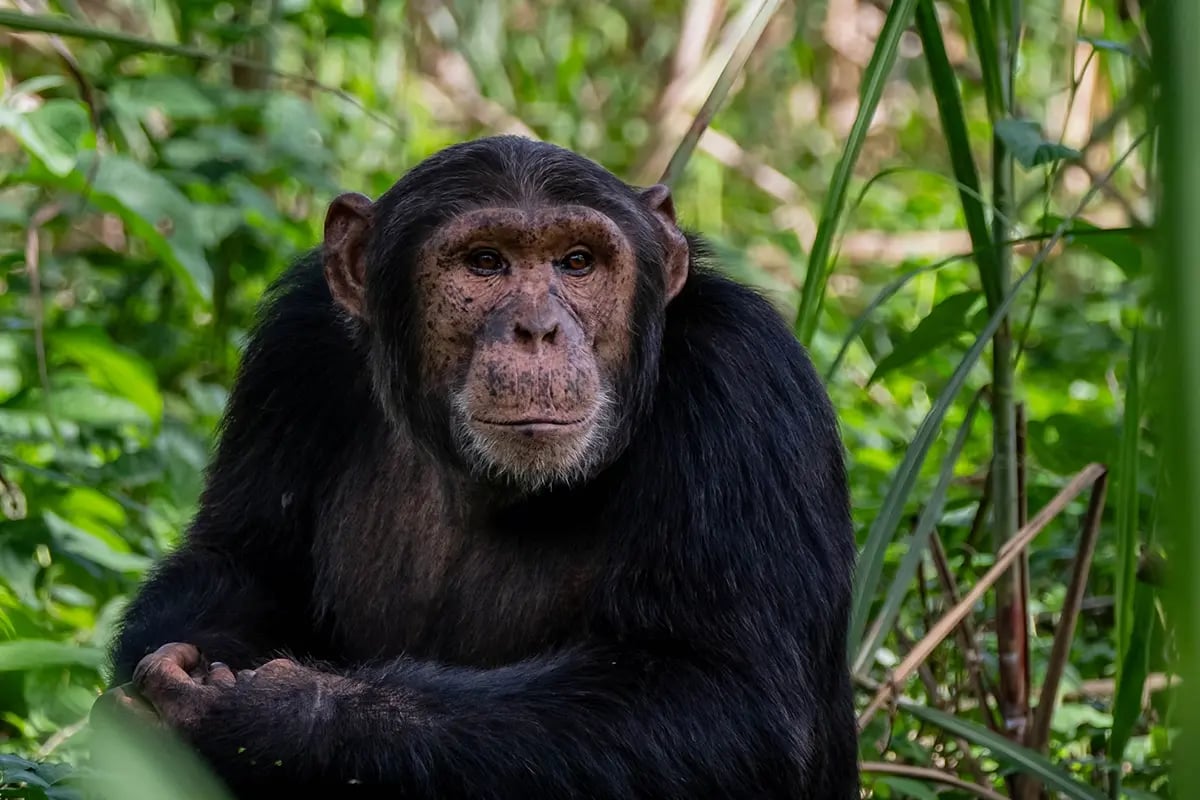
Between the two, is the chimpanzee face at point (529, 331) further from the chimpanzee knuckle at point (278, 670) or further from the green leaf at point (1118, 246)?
the green leaf at point (1118, 246)

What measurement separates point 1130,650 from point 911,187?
31.9 ft

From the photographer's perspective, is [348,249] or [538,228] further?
[348,249]

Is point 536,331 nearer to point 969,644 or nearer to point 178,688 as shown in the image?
point 178,688

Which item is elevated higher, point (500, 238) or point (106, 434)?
point (500, 238)

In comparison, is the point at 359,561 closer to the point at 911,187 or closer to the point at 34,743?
the point at 34,743

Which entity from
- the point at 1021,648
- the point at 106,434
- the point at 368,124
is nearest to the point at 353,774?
the point at 1021,648

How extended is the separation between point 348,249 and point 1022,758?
1870 mm

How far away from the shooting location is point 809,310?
342 centimetres

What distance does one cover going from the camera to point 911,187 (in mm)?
12531

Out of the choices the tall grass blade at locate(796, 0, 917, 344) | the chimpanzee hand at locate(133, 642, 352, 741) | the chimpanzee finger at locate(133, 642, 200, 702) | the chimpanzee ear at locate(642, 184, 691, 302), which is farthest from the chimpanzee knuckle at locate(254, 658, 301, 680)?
the tall grass blade at locate(796, 0, 917, 344)

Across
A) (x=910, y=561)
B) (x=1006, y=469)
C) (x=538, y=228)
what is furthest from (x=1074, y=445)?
(x=538, y=228)

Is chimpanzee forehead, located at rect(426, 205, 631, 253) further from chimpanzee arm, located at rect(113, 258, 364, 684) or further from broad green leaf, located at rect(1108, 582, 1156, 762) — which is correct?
broad green leaf, located at rect(1108, 582, 1156, 762)

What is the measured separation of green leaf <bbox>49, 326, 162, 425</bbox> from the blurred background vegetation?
0.01 meters

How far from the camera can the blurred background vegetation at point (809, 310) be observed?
11.0ft
